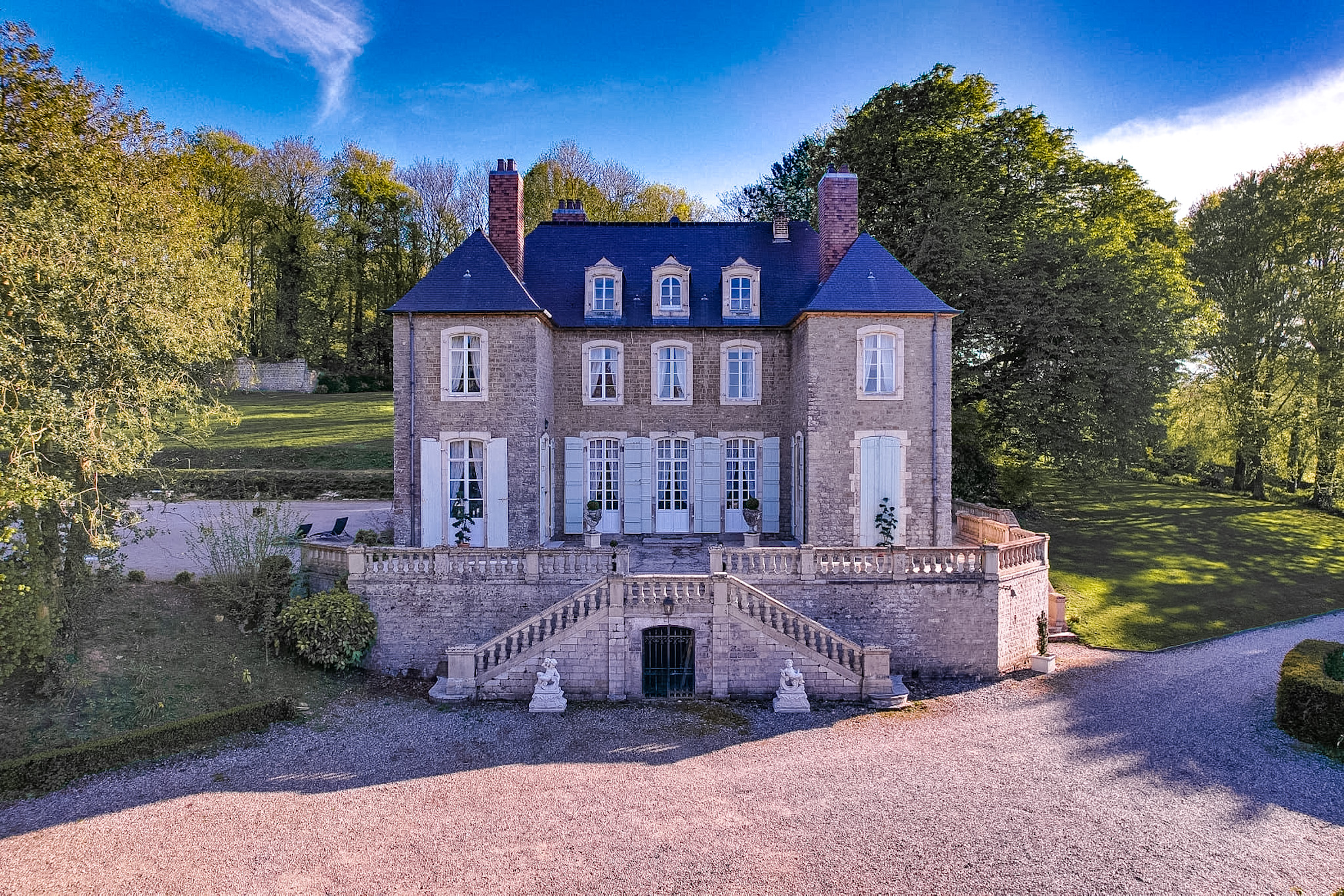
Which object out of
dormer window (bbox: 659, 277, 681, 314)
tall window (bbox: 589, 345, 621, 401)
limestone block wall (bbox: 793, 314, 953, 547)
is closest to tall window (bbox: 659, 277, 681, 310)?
dormer window (bbox: 659, 277, 681, 314)

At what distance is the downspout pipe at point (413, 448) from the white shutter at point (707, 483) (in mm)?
8025

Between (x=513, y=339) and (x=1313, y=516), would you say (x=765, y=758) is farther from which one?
(x=1313, y=516)

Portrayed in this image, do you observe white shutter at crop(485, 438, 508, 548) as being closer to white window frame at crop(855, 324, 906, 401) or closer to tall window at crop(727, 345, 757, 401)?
tall window at crop(727, 345, 757, 401)

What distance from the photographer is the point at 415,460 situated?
17375 mm

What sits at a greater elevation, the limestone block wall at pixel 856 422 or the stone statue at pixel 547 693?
the limestone block wall at pixel 856 422

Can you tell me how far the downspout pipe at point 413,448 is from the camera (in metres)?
17.3

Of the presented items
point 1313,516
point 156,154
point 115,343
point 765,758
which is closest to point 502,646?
point 765,758

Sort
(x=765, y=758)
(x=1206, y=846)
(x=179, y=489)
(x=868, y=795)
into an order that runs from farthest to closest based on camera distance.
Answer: (x=179, y=489) < (x=765, y=758) < (x=868, y=795) < (x=1206, y=846)

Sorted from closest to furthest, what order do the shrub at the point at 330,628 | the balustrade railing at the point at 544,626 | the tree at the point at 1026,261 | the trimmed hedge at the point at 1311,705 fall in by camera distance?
the trimmed hedge at the point at 1311,705 < the balustrade railing at the point at 544,626 < the shrub at the point at 330,628 < the tree at the point at 1026,261

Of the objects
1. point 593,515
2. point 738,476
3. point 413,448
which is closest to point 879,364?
point 738,476

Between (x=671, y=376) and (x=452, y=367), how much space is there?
638cm

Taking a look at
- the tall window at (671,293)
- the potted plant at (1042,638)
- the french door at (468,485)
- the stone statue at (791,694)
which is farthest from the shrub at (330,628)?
the potted plant at (1042,638)

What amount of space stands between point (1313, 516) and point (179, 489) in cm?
4710

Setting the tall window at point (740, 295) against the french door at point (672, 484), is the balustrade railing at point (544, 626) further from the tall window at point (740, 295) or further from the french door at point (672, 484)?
the tall window at point (740, 295)
